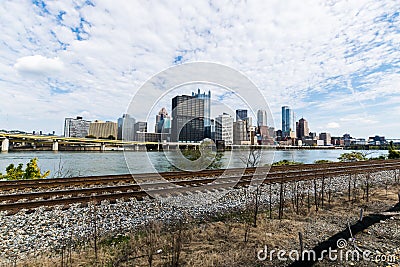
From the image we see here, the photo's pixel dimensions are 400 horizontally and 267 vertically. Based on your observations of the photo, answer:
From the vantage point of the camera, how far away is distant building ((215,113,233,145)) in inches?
596

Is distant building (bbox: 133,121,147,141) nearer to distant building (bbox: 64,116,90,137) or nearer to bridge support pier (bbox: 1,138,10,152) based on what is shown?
bridge support pier (bbox: 1,138,10,152)

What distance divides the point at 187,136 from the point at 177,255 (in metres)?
11.5

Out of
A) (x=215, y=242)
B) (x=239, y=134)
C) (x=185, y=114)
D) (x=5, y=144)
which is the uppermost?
(x=185, y=114)

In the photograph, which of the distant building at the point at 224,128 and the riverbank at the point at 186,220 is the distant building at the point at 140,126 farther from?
the distant building at the point at 224,128

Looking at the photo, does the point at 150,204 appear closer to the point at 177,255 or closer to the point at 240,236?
the point at 240,236

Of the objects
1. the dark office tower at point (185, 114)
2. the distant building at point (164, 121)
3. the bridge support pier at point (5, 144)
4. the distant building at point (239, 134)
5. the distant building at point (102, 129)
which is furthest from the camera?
the distant building at point (102, 129)

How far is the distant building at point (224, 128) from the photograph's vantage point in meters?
15.1

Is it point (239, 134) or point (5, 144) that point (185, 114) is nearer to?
point (239, 134)

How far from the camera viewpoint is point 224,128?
54.1ft

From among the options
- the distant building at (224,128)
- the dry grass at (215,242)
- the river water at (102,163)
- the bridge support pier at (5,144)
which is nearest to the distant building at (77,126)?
the bridge support pier at (5,144)

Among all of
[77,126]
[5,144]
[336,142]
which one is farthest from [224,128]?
[336,142]

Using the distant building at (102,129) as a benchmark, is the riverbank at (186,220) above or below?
below

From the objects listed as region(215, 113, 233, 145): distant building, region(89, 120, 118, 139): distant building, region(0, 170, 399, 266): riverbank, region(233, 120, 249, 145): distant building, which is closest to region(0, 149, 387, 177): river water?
region(233, 120, 249, 145): distant building

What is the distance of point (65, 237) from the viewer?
4.91m
